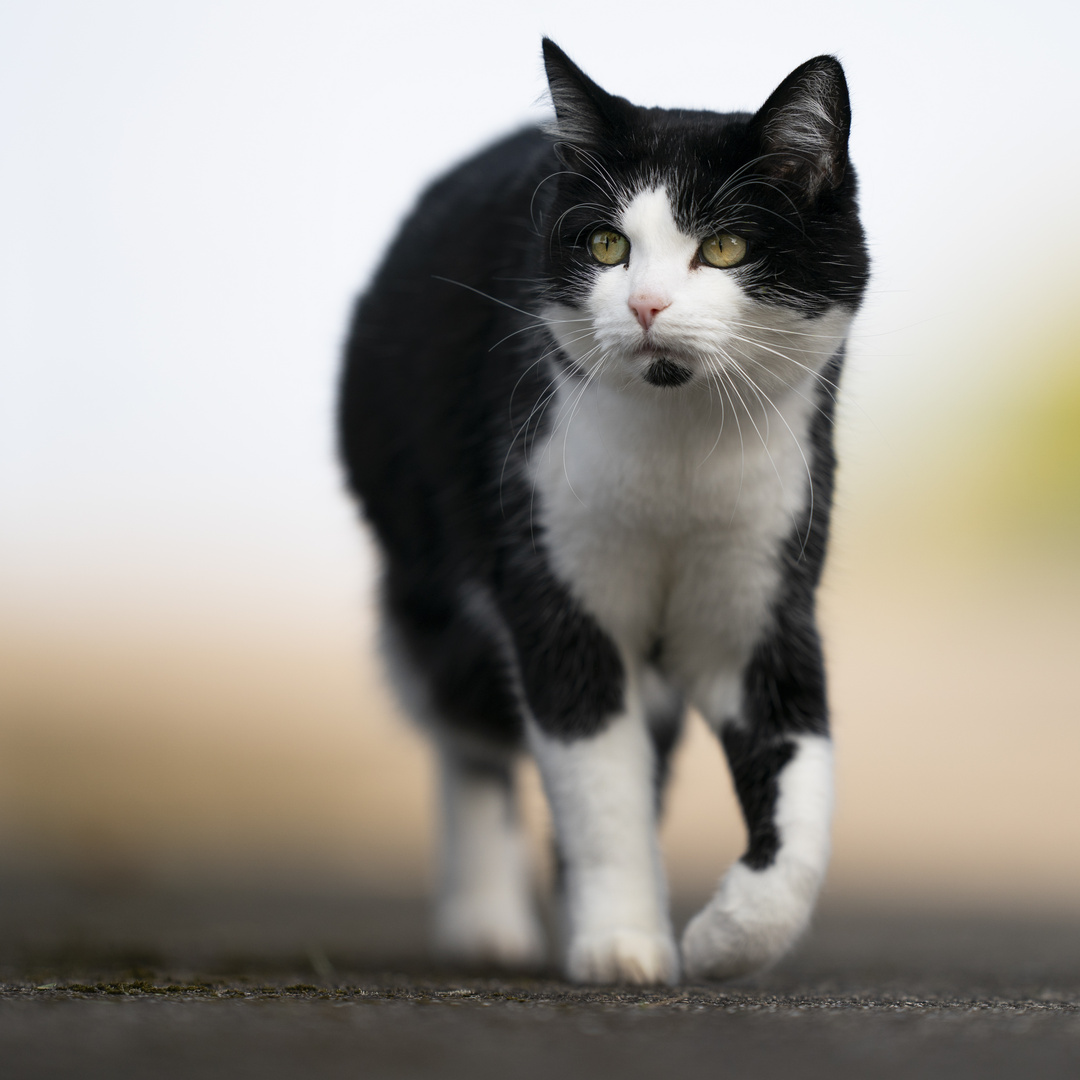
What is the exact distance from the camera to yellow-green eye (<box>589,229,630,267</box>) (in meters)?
1.70

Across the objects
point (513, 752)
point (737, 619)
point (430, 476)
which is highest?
point (430, 476)

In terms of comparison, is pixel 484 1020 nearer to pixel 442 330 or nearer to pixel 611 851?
pixel 611 851

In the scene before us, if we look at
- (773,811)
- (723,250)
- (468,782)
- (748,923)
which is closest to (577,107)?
(723,250)

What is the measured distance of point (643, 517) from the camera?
1784 millimetres

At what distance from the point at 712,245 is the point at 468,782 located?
4.45 feet

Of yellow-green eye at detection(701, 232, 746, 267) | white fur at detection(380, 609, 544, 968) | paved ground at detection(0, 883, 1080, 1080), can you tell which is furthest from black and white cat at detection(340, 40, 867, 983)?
white fur at detection(380, 609, 544, 968)

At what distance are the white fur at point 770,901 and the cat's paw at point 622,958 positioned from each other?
40mm

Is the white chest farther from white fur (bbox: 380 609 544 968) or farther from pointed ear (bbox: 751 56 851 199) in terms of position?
white fur (bbox: 380 609 544 968)

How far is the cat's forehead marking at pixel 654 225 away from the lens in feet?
5.34

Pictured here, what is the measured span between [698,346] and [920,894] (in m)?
2.86

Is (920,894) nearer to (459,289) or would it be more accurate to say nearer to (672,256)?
(459,289)

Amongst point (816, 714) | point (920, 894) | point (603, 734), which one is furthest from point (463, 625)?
point (920, 894)

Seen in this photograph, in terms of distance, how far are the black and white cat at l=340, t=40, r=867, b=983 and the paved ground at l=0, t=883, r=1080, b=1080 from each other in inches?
8.1

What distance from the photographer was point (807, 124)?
1.67 meters
